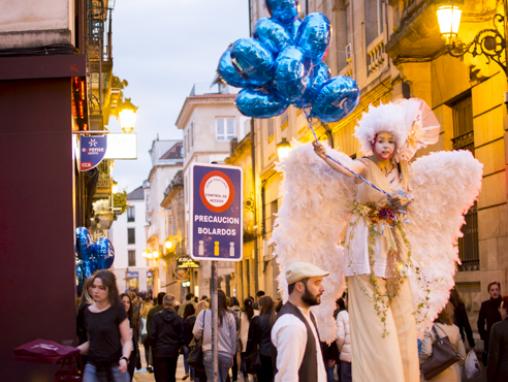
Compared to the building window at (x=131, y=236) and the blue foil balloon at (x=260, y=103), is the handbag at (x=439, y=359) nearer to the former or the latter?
the blue foil balloon at (x=260, y=103)

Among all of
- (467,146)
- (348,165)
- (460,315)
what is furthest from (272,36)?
(467,146)

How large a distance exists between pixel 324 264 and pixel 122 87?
2324 centimetres

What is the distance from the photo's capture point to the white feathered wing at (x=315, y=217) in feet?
28.7

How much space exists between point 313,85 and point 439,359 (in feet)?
12.1

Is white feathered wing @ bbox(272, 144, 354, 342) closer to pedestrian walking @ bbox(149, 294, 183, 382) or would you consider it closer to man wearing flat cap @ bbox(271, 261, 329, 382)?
man wearing flat cap @ bbox(271, 261, 329, 382)

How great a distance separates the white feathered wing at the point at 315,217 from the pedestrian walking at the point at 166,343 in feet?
29.4

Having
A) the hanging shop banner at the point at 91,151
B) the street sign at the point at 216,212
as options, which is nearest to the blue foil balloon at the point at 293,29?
the street sign at the point at 216,212

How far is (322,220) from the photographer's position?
29.0 feet

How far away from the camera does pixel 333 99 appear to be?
884 cm

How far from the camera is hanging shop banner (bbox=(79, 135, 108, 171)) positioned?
66.2 feet

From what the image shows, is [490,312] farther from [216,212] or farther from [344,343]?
[216,212]

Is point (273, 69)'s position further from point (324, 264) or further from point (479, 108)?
point (479, 108)

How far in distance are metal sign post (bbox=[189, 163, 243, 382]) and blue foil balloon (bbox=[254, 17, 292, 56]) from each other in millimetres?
2171

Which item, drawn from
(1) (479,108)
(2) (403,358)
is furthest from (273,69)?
(1) (479,108)
